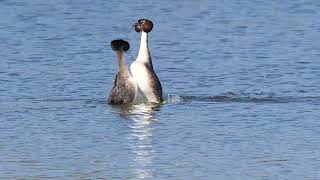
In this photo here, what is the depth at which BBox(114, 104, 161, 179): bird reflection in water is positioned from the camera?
36.9 feet

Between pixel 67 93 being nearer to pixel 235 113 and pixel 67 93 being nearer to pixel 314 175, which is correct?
pixel 235 113

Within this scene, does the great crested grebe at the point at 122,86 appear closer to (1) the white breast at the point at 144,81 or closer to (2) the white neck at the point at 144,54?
(1) the white breast at the point at 144,81

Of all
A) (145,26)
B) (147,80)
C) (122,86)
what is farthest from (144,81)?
(145,26)

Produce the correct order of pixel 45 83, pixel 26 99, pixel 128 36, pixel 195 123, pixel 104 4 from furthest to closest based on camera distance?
pixel 104 4 < pixel 128 36 < pixel 45 83 < pixel 26 99 < pixel 195 123

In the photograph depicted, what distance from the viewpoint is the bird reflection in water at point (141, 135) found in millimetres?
11234

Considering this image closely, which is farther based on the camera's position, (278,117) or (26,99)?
(26,99)

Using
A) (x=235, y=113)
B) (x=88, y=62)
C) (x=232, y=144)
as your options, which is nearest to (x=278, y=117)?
(x=235, y=113)

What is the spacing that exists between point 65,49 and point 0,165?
7.50 m

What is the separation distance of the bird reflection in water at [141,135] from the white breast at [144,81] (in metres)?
0.15

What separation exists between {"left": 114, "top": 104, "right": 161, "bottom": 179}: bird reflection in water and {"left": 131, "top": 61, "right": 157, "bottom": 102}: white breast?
151mm

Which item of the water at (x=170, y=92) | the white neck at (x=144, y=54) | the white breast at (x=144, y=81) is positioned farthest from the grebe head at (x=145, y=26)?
the water at (x=170, y=92)

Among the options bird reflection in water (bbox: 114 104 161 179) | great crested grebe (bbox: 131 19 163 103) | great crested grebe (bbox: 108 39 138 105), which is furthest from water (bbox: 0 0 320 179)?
great crested grebe (bbox: 131 19 163 103)

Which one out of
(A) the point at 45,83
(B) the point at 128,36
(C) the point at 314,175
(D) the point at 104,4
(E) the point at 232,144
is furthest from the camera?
(D) the point at 104,4

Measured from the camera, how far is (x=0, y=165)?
11.3m
